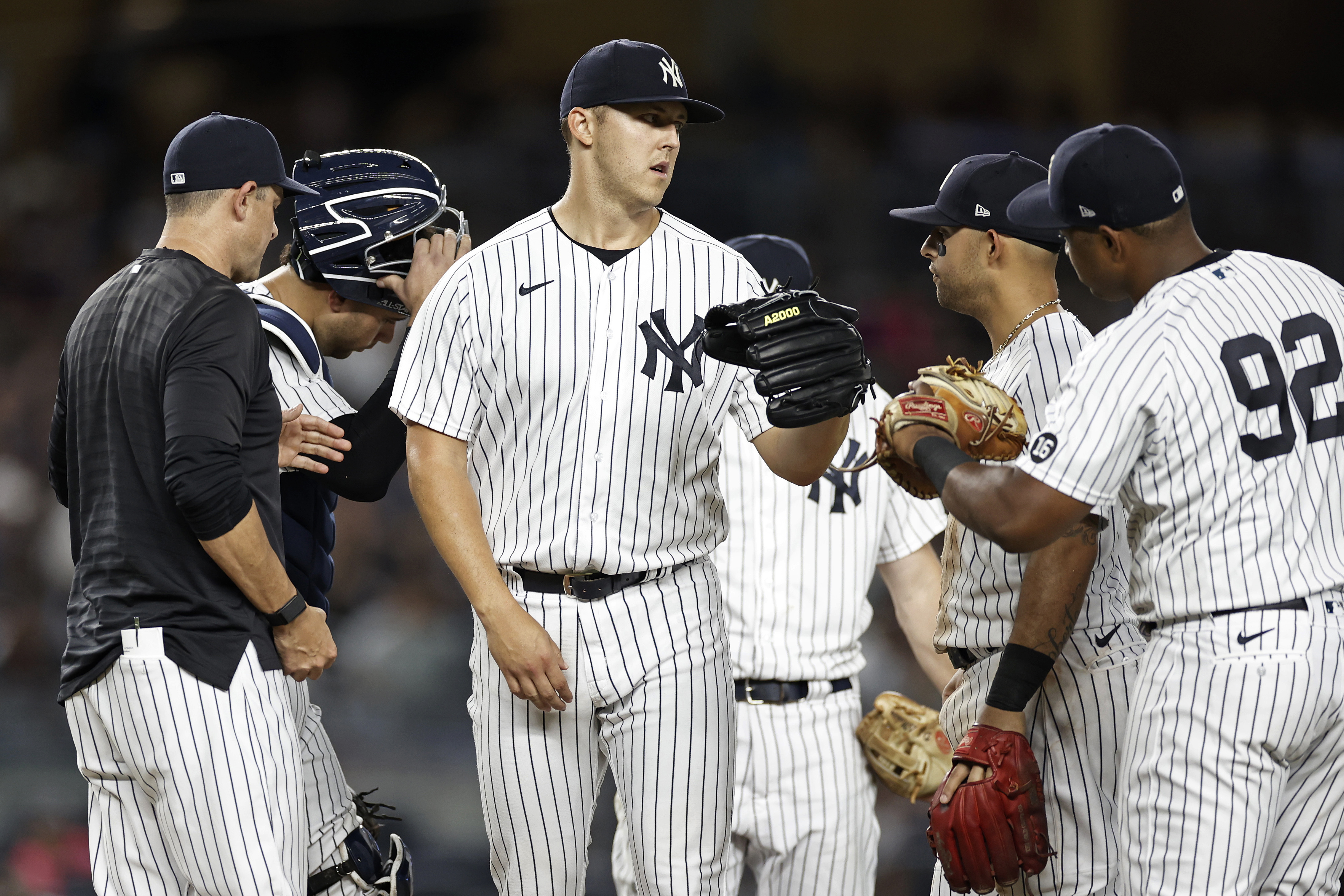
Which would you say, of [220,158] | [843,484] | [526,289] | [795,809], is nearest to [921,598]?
[843,484]

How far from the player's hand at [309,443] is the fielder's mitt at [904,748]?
168 cm

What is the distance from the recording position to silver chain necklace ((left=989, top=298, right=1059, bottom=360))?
329cm

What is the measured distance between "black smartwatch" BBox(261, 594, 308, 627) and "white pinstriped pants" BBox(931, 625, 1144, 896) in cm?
150

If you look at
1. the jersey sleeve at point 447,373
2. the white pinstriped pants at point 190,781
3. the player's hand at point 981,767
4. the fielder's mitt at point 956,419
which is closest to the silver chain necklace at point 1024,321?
the fielder's mitt at point 956,419

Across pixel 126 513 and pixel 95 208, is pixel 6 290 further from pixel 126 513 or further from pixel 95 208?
pixel 126 513

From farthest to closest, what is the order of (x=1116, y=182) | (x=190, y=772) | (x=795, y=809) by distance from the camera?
(x=795, y=809), (x=190, y=772), (x=1116, y=182)

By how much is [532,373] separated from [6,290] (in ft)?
29.3

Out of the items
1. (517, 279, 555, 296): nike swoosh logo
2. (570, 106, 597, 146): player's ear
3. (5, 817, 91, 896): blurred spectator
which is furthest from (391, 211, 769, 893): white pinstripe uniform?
(5, 817, 91, 896): blurred spectator

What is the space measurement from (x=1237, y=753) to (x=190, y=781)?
2.02 metres

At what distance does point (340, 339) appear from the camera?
3611 millimetres

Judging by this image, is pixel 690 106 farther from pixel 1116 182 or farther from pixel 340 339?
pixel 340 339

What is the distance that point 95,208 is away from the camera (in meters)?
10.9

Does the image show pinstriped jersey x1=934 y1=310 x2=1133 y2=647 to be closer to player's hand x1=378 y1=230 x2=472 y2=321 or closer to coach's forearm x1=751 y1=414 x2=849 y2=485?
coach's forearm x1=751 y1=414 x2=849 y2=485

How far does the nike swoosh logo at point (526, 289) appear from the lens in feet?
9.77
